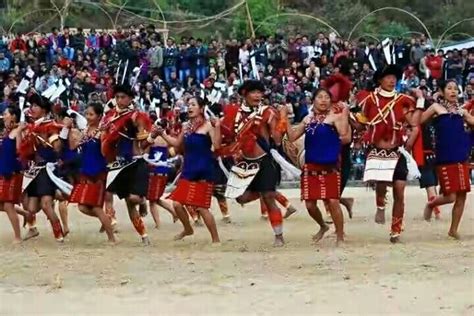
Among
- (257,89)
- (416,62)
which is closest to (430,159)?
(257,89)

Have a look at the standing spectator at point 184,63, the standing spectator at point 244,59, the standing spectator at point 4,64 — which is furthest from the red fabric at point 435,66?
the standing spectator at point 4,64

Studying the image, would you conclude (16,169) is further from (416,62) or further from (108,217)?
(416,62)

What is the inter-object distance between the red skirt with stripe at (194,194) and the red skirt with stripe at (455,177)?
90.5 inches

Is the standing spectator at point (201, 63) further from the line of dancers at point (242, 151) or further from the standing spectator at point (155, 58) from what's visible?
the line of dancers at point (242, 151)

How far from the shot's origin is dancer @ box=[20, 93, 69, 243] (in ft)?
37.8

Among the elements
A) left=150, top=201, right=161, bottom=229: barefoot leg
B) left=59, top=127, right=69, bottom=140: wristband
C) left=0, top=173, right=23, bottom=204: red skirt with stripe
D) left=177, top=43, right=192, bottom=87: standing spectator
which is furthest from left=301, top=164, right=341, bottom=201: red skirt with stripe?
left=177, top=43, right=192, bottom=87: standing spectator

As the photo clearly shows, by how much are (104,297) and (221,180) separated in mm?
5366

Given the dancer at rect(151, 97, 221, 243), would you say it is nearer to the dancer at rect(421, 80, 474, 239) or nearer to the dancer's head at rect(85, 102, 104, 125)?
the dancer's head at rect(85, 102, 104, 125)

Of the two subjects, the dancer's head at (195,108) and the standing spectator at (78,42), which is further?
the standing spectator at (78,42)

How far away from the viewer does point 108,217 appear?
1178cm

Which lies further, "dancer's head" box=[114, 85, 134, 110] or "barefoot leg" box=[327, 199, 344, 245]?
"dancer's head" box=[114, 85, 134, 110]

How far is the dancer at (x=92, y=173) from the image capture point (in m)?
11.2

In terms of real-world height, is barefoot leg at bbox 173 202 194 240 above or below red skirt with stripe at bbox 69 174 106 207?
below

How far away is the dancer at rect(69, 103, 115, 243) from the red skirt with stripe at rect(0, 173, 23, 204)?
718 millimetres
